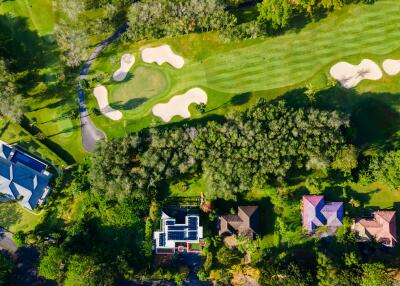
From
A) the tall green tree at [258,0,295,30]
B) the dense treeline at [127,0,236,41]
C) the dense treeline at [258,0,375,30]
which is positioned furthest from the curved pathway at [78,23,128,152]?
the dense treeline at [258,0,375,30]

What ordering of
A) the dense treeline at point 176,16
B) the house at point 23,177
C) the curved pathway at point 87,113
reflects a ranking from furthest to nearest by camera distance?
the curved pathway at point 87,113 < the dense treeline at point 176,16 < the house at point 23,177

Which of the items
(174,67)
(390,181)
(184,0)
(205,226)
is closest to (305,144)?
(390,181)

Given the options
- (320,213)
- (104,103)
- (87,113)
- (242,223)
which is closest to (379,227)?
(320,213)

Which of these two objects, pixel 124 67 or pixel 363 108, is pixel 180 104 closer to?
pixel 124 67

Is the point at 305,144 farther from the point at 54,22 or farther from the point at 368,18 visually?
the point at 54,22

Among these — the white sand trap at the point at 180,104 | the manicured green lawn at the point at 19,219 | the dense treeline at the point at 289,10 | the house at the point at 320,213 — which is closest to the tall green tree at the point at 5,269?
the manicured green lawn at the point at 19,219

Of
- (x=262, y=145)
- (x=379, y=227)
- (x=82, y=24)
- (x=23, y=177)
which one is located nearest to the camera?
(x=262, y=145)

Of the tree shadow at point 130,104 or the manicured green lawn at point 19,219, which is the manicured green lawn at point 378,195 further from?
the manicured green lawn at point 19,219
